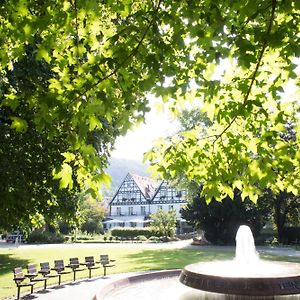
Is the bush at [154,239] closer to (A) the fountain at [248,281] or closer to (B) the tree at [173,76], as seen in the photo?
(A) the fountain at [248,281]

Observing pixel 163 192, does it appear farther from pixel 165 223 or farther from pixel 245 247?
pixel 245 247

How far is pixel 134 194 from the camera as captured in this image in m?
84.9

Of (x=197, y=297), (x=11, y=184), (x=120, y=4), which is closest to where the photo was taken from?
(x=120, y=4)

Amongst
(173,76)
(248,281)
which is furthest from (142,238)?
(173,76)

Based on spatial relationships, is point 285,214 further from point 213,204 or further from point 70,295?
point 70,295

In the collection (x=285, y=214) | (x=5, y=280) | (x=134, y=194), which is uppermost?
(x=134, y=194)

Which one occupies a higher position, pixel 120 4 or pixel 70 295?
pixel 120 4

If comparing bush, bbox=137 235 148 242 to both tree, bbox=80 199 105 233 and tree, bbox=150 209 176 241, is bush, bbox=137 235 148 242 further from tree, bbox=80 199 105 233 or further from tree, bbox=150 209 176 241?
tree, bbox=80 199 105 233

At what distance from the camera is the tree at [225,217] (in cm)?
4303

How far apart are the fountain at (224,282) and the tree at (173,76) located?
2345 millimetres

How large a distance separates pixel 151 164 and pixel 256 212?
3949 cm

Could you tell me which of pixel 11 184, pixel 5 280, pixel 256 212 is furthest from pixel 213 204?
pixel 11 184

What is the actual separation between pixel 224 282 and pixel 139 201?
3003 inches

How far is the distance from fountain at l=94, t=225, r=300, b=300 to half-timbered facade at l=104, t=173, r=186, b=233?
6537cm
